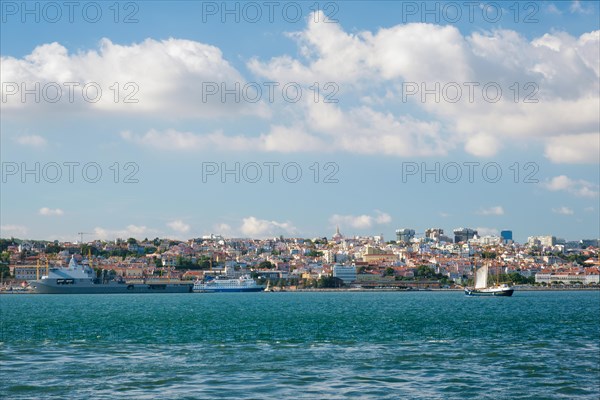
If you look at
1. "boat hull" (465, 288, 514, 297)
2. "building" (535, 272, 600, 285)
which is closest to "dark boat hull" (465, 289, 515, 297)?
"boat hull" (465, 288, 514, 297)

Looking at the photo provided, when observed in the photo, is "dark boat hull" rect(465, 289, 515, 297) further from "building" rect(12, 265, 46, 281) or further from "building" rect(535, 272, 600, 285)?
"building" rect(12, 265, 46, 281)

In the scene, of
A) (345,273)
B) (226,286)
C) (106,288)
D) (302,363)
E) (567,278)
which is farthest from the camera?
(345,273)

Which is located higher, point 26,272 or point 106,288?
point 26,272

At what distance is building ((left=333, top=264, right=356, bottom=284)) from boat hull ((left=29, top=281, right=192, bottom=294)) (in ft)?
140

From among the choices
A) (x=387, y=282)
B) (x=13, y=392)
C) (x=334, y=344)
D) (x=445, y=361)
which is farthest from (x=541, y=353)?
(x=387, y=282)

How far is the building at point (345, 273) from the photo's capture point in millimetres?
183000

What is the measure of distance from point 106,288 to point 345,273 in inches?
2394

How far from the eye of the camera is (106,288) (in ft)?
464

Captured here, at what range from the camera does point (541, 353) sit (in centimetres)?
2733

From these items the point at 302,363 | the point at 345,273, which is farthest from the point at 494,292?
the point at 302,363

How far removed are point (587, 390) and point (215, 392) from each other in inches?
336

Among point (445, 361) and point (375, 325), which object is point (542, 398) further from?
point (375, 325)

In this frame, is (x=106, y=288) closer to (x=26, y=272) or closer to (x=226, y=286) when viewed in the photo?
(x=226, y=286)

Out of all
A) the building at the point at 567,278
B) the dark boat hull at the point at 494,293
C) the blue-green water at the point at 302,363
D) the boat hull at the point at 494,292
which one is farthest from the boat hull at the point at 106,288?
the blue-green water at the point at 302,363
